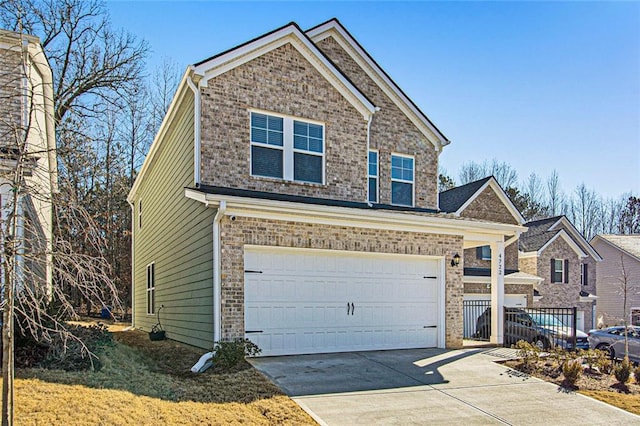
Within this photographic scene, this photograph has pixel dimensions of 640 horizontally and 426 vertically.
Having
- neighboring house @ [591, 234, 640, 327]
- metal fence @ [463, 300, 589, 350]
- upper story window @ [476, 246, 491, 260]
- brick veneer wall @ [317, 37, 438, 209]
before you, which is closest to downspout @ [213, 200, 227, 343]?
brick veneer wall @ [317, 37, 438, 209]

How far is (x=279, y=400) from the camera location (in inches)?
284

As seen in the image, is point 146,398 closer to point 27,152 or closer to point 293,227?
point 27,152

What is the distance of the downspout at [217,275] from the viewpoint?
9789 mm

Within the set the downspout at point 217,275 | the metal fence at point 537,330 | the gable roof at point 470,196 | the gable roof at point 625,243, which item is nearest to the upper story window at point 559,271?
the gable roof at point 470,196

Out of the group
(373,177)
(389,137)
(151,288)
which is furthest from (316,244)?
(151,288)

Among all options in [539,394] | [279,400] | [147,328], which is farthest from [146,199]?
[539,394]

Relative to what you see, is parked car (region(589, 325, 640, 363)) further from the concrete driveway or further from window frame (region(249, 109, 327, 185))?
window frame (region(249, 109, 327, 185))

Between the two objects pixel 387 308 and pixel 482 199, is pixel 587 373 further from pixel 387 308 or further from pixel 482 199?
pixel 482 199

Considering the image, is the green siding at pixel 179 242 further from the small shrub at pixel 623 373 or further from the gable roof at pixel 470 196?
the gable roof at pixel 470 196

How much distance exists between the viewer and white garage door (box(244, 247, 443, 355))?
412 inches

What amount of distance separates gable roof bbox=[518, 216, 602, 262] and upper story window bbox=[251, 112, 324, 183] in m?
19.5

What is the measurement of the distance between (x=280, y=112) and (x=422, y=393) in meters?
7.41

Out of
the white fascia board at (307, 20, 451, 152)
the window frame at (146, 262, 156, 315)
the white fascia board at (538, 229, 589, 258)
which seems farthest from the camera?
the white fascia board at (538, 229, 589, 258)

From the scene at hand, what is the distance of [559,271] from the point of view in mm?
28625
